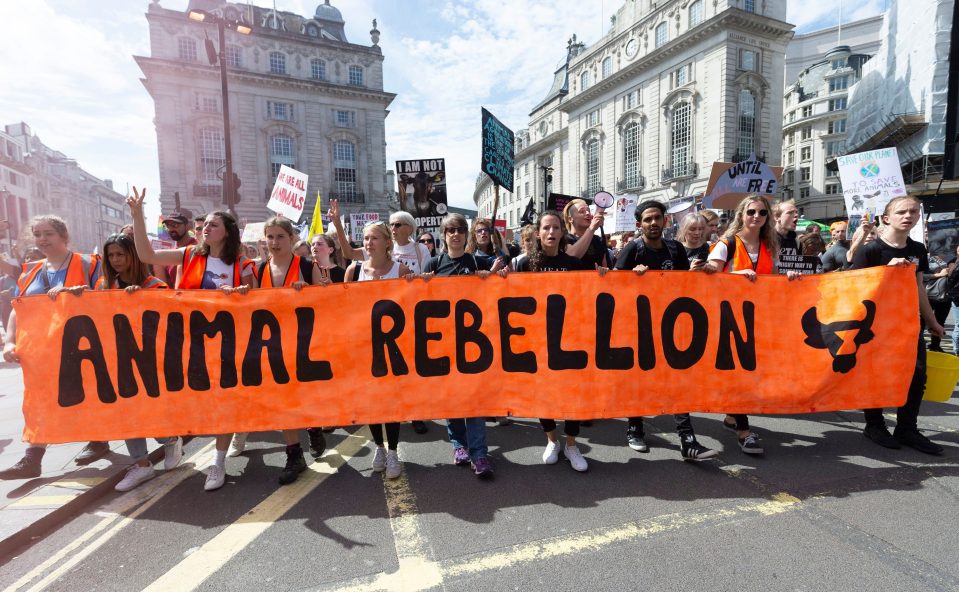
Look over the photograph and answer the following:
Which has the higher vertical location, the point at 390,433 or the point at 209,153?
the point at 209,153

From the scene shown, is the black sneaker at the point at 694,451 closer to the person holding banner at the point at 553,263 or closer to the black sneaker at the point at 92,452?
the person holding banner at the point at 553,263

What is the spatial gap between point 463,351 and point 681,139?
1673 inches

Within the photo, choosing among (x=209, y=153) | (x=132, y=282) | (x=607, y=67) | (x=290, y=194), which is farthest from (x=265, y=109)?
(x=132, y=282)

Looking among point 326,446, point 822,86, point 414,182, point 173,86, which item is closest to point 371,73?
point 173,86

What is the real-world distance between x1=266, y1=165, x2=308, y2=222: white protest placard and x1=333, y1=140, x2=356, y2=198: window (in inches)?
1570

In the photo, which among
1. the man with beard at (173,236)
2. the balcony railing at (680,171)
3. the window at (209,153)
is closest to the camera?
the man with beard at (173,236)

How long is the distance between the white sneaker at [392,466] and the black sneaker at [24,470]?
2.59m

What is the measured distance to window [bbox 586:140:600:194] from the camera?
168 feet

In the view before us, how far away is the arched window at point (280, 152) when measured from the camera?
143 feet

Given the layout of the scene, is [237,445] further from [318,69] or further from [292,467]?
[318,69]

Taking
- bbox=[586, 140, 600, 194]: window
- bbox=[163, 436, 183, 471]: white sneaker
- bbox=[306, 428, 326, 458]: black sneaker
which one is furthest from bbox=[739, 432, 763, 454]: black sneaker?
bbox=[586, 140, 600, 194]: window

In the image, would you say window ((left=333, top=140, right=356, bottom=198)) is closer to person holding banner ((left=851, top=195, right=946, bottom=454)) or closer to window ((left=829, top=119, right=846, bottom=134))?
person holding banner ((left=851, top=195, right=946, bottom=454))

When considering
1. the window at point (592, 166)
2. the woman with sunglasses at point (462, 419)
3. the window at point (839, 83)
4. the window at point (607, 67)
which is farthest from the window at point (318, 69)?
the window at point (839, 83)

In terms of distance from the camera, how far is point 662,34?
41.7 meters
